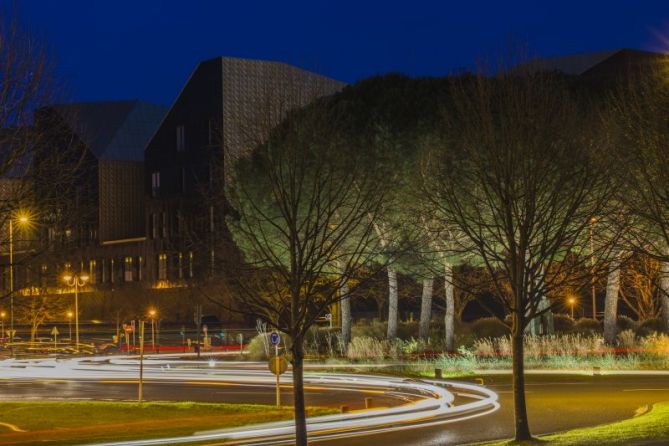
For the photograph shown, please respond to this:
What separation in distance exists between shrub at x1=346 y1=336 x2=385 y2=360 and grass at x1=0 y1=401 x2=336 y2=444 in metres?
15.9

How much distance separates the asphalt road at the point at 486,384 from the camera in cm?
2017

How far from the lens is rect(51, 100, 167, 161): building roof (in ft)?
330

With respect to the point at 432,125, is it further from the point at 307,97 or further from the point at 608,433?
the point at 608,433

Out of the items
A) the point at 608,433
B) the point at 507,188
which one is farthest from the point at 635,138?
the point at 608,433

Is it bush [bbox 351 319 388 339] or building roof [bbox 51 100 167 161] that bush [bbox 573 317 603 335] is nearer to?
bush [bbox 351 319 388 339]

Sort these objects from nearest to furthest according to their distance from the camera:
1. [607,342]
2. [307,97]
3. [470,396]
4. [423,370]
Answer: [307,97] → [470,396] → [423,370] → [607,342]

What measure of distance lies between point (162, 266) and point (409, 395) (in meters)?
66.2

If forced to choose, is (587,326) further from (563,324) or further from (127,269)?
(127,269)

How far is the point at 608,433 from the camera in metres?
17.1

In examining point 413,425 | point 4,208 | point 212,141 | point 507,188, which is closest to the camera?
point 507,188

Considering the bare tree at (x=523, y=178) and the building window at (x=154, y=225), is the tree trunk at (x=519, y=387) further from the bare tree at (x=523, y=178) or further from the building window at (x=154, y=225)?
the building window at (x=154, y=225)

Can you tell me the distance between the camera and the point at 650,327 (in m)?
47.6

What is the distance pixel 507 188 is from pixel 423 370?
20.4 metres

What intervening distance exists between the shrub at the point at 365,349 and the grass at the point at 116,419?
15.9 meters
